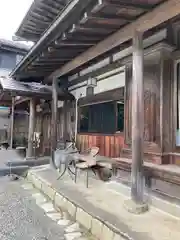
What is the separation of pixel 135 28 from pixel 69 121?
502cm

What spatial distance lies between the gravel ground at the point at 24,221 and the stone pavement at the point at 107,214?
391mm

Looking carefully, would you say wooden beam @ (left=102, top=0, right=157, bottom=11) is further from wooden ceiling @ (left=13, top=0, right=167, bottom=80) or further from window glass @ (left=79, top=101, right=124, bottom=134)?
window glass @ (left=79, top=101, right=124, bottom=134)

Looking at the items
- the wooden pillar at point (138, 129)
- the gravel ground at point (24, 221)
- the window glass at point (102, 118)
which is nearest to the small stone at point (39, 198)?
the gravel ground at point (24, 221)

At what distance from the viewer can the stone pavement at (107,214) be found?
2588 mm

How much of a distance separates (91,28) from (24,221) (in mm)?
3177

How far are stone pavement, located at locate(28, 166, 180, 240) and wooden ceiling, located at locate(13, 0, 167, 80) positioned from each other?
2728mm

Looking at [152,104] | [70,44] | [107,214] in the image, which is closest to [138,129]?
[152,104]

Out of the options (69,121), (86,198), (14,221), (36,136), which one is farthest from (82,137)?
(14,221)

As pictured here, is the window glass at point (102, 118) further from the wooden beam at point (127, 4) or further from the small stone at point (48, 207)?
the wooden beam at point (127, 4)

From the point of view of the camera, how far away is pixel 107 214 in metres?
3.07

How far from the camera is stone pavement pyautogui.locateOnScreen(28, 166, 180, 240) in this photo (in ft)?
8.49

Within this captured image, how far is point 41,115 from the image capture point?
10.3 meters

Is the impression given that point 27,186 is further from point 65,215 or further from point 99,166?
point 65,215

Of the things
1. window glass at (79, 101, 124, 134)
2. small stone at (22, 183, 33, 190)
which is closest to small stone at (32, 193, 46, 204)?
small stone at (22, 183, 33, 190)
